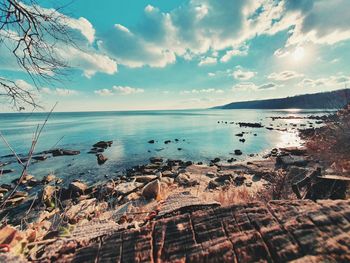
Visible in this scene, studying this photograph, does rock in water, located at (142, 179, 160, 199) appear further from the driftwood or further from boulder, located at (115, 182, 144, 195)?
the driftwood

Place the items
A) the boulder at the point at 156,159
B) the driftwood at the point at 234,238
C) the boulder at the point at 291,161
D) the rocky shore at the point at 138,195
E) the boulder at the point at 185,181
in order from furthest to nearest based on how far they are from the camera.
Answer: the boulder at the point at 156,159, the boulder at the point at 291,161, the boulder at the point at 185,181, the rocky shore at the point at 138,195, the driftwood at the point at 234,238

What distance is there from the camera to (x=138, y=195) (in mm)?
11164

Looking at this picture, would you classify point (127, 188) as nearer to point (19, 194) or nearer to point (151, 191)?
point (151, 191)

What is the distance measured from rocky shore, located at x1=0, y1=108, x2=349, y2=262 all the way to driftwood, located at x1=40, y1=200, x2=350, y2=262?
0.12 metres

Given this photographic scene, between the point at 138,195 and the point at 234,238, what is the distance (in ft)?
33.5

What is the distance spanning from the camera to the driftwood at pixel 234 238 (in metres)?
1.41

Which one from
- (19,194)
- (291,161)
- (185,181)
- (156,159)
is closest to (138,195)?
(185,181)

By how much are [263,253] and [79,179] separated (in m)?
18.5

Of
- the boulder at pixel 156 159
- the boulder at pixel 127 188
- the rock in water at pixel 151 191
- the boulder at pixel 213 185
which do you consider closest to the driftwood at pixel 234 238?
the rock in water at pixel 151 191

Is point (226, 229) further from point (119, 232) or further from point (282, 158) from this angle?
point (282, 158)

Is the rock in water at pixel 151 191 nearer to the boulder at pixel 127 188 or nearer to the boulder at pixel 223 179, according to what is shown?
the boulder at pixel 127 188

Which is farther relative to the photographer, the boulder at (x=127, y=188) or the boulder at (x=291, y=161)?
the boulder at (x=291, y=161)

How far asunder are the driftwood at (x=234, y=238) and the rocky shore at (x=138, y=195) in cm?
12

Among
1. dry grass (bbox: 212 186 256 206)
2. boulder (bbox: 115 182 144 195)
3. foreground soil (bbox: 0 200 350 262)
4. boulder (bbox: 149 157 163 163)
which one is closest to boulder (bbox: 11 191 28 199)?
boulder (bbox: 115 182 144 195)
